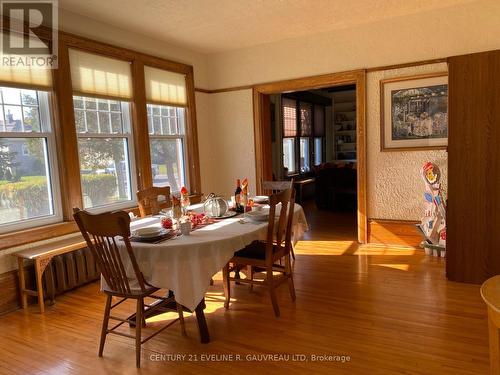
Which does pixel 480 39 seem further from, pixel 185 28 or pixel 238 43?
pixel 185 28

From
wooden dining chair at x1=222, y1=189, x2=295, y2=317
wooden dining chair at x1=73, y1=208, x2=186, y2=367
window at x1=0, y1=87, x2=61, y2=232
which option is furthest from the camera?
window at x1=0, y1=87, x2=61, y2=232

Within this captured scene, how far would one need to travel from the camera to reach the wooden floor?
2.32m

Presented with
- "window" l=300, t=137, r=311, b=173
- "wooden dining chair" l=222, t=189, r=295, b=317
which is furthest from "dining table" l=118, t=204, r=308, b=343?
"window" l=300, t=137, r=311, b=173

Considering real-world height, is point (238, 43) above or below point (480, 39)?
above

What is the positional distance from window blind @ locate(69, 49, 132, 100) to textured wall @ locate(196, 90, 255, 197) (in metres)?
1.36

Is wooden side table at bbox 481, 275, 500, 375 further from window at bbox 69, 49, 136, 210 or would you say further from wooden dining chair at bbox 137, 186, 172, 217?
window at bbox 69, 49, 136, 210

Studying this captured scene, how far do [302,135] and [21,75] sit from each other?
248 inches

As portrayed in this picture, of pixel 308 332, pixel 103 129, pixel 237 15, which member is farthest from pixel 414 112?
pixel 103 129

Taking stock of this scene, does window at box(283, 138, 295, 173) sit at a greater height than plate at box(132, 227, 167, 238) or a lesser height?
greater

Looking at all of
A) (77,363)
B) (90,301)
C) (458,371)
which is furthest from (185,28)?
(458,371)

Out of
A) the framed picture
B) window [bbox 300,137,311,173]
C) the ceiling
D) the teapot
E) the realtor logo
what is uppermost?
the ceiling

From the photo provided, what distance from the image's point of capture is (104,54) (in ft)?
13.4

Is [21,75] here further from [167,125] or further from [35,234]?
[167,125]

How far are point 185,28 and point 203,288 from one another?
3.21 m
